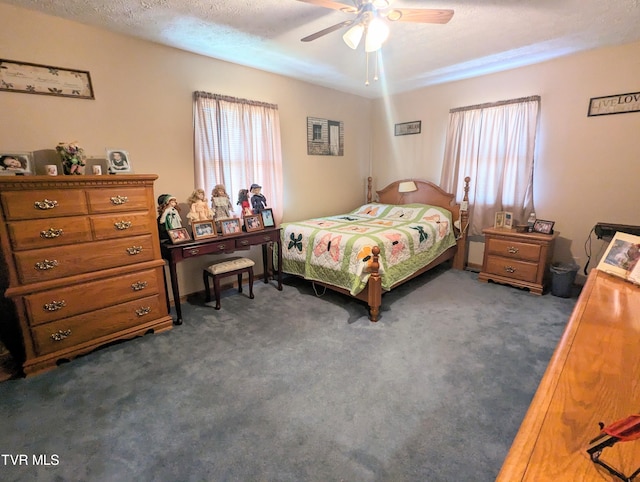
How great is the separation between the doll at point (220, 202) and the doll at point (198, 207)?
154mm

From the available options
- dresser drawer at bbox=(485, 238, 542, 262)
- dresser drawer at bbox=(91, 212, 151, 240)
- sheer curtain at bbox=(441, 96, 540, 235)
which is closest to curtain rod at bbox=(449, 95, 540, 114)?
sheer curtain at bbox=(441, 96, 540, 235)

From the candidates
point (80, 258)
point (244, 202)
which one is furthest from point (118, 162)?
point (244, 202)

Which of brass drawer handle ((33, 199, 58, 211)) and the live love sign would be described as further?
the live love sign

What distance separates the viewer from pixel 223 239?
296 cm

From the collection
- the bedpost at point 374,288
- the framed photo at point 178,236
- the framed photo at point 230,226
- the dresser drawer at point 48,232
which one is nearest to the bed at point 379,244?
the bedpost at point 374,288

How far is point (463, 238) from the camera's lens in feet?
13.5

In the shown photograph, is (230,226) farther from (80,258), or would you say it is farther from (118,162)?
(80,258)

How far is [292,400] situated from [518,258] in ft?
9.72

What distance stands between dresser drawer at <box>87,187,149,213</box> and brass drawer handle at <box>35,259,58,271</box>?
1.36ft

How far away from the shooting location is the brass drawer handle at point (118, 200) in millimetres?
2289

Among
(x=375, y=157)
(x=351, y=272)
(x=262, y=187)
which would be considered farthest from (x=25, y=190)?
(x=375, y=157)

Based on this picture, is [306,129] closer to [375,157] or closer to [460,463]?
[375,157]

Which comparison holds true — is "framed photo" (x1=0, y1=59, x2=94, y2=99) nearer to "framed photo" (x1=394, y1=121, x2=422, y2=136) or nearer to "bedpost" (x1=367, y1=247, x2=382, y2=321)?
"bedpost" (x1=367, y1=247, x2=382, y2=321)

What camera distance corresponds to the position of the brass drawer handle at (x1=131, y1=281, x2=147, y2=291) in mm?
2445
